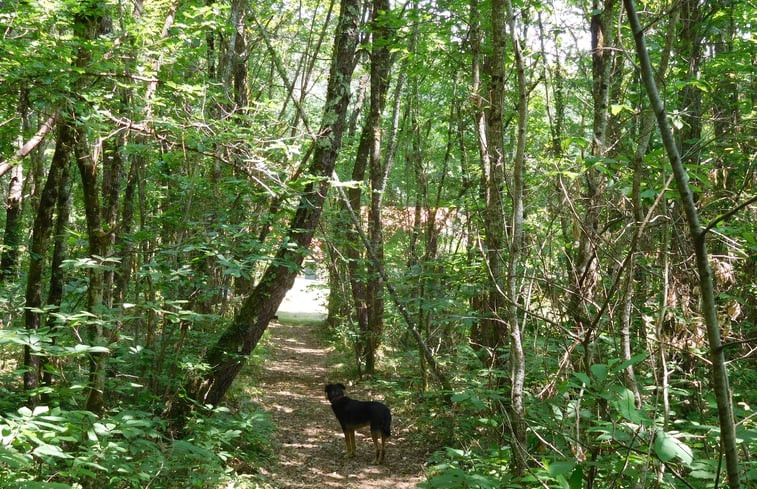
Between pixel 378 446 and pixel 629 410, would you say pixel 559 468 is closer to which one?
pixel 629 410

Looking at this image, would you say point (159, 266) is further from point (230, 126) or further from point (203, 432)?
point (203, 432)

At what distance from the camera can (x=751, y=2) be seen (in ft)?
22.0

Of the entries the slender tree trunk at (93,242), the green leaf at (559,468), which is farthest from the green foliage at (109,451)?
the green leaf at (559,468)

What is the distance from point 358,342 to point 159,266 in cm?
752

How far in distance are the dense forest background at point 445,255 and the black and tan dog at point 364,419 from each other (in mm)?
908

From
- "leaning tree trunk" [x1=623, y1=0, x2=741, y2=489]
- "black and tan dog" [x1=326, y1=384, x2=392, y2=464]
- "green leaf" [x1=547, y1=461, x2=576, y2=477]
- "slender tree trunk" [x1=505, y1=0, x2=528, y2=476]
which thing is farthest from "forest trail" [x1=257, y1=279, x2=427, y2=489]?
"leaning tree trunk" [x1=623, y1=0, x2=741, y2=489]

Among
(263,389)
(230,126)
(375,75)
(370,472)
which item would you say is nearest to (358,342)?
(263,389)

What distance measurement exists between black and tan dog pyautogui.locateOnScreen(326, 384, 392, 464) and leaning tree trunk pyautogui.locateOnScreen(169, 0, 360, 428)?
1734 mm

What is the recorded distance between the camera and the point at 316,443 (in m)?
8.25

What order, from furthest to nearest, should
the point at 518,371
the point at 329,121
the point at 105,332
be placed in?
the point at 329,121 → the point at 105,332 → the point at 518,371

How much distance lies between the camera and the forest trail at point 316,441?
6.84m

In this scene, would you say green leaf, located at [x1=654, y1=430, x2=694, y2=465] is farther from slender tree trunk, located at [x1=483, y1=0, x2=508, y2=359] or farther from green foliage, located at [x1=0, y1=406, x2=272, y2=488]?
green foliage, located at [x1=0, y1=406, x2=272, y2=488]

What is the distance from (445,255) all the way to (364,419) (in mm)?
4217

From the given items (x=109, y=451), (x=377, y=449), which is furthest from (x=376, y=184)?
(x=109, y=451)
